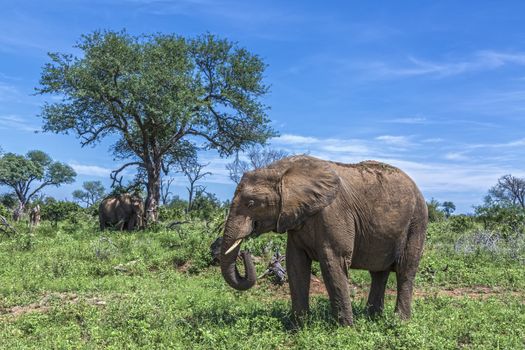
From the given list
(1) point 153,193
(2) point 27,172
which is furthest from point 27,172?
(1) point 153,193

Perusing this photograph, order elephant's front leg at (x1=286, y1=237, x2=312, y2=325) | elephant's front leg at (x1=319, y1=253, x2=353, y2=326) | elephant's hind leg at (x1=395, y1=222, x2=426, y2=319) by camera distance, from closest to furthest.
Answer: elephant's front leg at (x1=319, y1=253, x2=353, y2=326), elephant's front leg at (x1=286, y1=237, x2=312, y2=325), elephant's hind leg at (x1=395, y1=222, x2=426, y2=319)

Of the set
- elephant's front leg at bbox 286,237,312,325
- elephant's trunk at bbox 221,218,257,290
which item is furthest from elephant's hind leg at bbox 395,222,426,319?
elephant's trunk at bbox 221,218,257,290

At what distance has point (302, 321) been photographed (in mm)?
7504

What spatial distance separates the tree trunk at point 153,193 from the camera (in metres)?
26.5

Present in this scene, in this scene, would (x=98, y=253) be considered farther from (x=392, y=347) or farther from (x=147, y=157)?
(x=147, y=157)

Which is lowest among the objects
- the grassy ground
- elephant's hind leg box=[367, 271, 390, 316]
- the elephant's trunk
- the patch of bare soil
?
the patch of bare soil

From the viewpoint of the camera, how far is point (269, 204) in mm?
7023

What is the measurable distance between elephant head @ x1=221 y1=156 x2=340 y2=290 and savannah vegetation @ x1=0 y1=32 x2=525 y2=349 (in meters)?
0.96

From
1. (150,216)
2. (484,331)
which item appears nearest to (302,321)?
(484,331)

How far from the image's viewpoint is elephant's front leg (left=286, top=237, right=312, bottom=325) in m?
7.64

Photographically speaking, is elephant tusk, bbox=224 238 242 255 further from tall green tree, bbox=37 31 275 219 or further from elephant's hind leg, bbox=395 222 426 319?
tall green tree, bbox=37 31 275 219

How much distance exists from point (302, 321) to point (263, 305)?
2019 mm

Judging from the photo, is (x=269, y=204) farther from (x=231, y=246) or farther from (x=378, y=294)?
(x=378, y=294)

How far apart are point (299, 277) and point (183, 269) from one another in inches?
259
